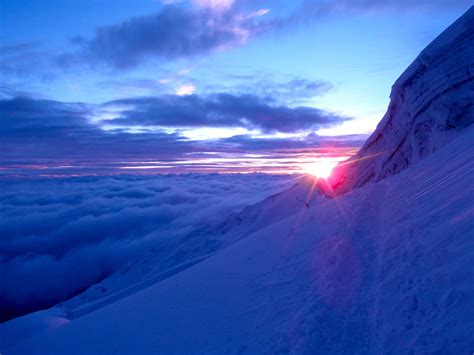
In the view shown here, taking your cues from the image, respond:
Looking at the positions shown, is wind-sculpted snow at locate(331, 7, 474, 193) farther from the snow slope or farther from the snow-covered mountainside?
the snow slope

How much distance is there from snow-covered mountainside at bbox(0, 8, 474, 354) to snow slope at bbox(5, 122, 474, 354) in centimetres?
2

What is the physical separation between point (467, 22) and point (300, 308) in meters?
10.2

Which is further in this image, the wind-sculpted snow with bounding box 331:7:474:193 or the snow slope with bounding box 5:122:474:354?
the wind-sculpted snow with bounding box 331:7:474:193

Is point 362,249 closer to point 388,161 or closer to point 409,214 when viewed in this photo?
point 409,214

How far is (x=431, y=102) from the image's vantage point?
1143cm

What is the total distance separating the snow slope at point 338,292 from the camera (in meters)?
3.98

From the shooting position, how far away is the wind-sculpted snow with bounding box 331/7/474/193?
34.9 feet

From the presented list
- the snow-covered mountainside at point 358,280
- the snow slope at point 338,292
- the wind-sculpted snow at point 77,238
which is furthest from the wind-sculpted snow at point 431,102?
the wind-sculpted snow at point 77,238

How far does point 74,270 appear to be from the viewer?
66062 millimetres

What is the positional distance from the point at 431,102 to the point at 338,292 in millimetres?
8605

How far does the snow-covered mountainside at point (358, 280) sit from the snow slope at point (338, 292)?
2 cm

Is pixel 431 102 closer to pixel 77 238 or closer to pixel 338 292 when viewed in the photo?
pixel 338 292

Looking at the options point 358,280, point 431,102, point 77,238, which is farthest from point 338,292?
point 77,238

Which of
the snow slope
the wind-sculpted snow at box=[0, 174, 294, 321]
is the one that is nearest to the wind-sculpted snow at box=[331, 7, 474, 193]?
the snow slope
